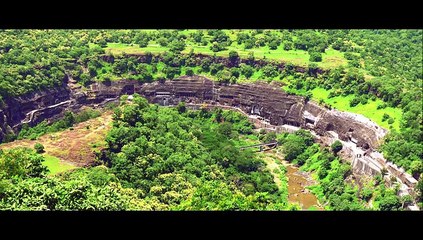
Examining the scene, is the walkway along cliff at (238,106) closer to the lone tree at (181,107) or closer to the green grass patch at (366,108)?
the green grass patch at (366,108)

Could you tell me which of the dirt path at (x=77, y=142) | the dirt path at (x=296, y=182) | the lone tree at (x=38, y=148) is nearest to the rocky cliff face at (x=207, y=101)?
the dirt path at (x=296, y=182)

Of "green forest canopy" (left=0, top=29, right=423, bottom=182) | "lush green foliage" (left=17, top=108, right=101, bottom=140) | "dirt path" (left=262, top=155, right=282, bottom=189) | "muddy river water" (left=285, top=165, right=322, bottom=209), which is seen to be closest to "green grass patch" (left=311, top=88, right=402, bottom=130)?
"green forest canopy" (left=0, top=29, right=423, bottom=182)

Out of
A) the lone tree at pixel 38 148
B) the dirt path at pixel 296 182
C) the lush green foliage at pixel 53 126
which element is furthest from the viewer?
the lush green foliage at pixel 53 126

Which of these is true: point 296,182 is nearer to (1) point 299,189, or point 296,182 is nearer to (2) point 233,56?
(1) point 299,189

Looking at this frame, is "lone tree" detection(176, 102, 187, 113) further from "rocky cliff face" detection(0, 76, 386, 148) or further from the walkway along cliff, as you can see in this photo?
"rocky cliff face" detection(0, 76, 386, 148)

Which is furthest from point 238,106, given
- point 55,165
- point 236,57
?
point 55,165

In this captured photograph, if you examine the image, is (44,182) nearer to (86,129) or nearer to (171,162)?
(171,162)
